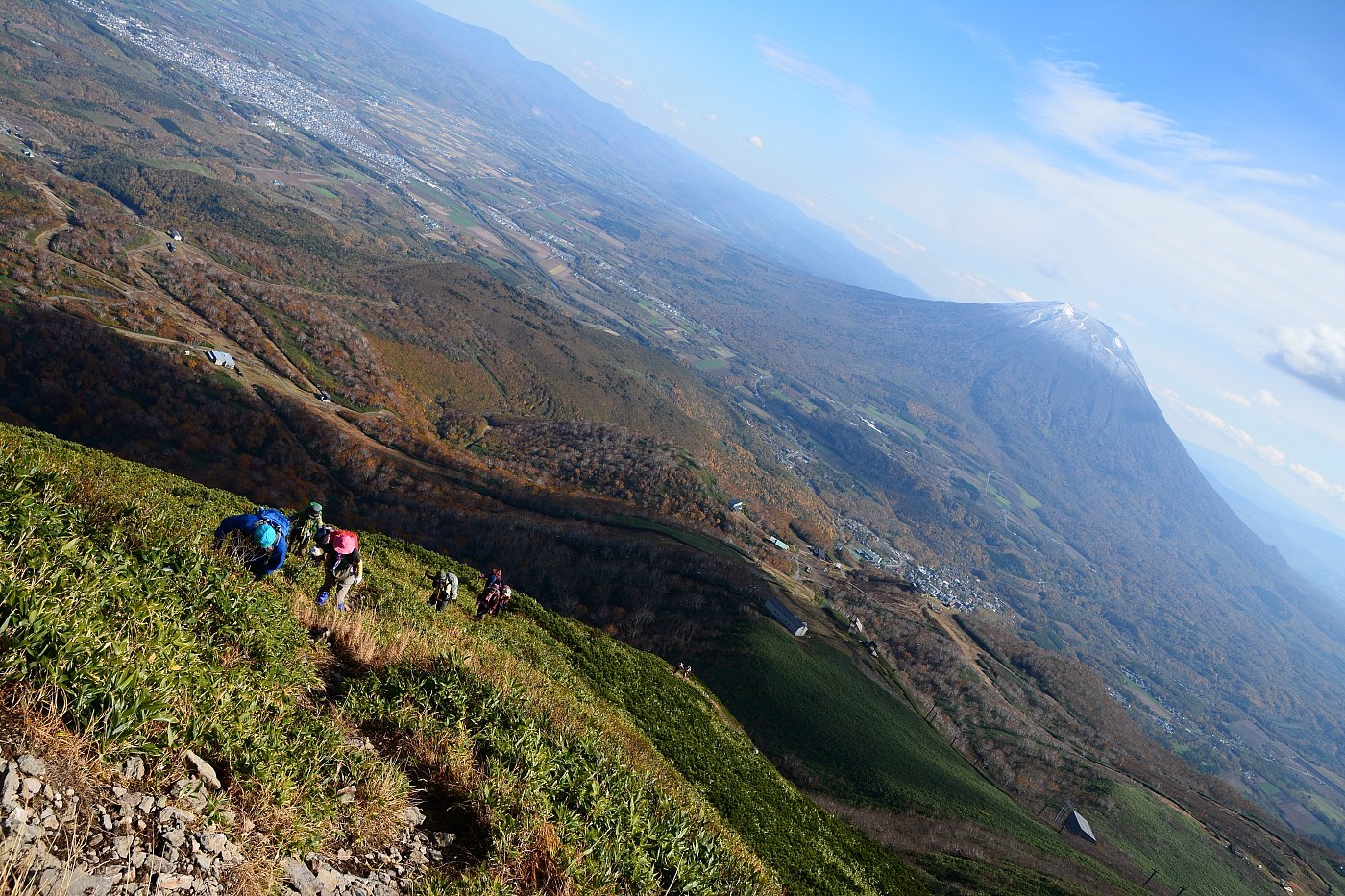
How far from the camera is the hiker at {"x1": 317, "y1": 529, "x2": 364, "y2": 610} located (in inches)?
426

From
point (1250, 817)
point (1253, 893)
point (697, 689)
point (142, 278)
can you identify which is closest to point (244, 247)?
point (142, 278)

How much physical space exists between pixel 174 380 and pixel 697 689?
87.7 metres

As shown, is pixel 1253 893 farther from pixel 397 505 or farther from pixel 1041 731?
pixel 397 505

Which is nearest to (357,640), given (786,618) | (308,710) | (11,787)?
(308,710)

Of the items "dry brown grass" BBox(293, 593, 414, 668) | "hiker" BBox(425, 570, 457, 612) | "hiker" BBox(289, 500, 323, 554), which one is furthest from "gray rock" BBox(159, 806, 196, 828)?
"hiker" BBox(425, 570, 457, 612)

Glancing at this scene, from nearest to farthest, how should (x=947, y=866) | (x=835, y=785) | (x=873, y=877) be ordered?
(x=873, y=877)
(x=947, y=866)
(x=835, y=785)

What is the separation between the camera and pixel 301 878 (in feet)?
15.4

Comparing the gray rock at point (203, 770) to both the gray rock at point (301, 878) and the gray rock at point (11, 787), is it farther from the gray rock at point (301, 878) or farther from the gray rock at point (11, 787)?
the gray rock at point (11, 787)

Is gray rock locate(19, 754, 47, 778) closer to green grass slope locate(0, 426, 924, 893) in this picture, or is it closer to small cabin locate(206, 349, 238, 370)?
green grass slope locate(0, 426, 924, 893)

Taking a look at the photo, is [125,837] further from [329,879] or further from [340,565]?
[340,565]

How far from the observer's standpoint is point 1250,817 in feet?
273

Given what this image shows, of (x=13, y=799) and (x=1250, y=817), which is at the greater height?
(x=13, y=799)

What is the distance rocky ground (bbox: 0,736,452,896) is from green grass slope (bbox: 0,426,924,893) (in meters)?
0.15

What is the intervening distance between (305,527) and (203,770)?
8.25m
